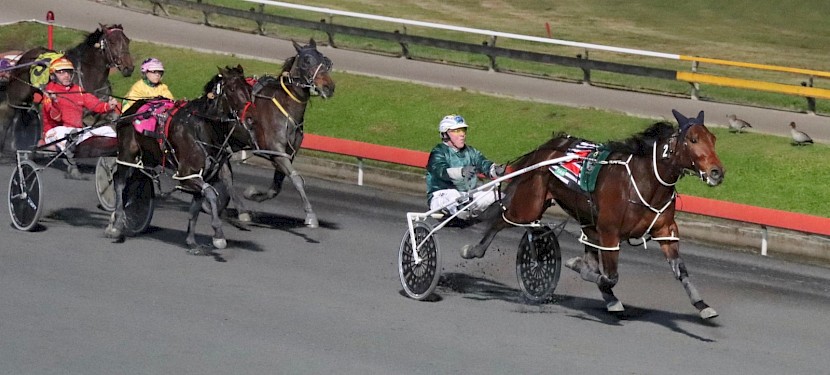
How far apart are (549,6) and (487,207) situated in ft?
100

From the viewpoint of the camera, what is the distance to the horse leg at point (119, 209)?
1453 cm

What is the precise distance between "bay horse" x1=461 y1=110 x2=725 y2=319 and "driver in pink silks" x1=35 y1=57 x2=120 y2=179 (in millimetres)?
5675

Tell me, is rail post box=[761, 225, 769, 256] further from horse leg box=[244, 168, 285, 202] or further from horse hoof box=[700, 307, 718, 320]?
horse leg box=[244, 168, 285, 202]

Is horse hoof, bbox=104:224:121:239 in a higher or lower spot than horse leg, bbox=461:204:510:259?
lower

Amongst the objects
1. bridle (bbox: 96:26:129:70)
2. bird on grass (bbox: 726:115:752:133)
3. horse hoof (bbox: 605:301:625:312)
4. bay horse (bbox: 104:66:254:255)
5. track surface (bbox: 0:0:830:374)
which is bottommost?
track surface (bbox: 0:0:830:374)

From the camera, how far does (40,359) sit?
9.77 metres

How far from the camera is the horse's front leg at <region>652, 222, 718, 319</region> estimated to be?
11.0 m

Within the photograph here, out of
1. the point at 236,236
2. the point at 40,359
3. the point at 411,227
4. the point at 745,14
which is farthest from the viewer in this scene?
the point at 745,14

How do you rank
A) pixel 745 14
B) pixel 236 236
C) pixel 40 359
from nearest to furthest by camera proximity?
pixel 40 359 → pixel 236 236 → pixel 745 14

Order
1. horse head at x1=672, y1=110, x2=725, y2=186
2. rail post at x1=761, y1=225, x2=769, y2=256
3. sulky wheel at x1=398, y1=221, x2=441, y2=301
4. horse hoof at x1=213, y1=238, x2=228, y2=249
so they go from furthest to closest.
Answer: rail post at x1=761, y1=225, x2=769, y2=256 → horse hoof at x1=213, y1=238, x2=228, y2=249 → sulky wheel at x1=398, y1=221, x2=441, y2=301 → horse head at x1=672, y1=110, x2=725, y2=186

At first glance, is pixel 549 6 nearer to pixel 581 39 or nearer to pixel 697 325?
pixel 581 39

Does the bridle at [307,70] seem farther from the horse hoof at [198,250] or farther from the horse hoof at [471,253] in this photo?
the horse hoof at [471,253]

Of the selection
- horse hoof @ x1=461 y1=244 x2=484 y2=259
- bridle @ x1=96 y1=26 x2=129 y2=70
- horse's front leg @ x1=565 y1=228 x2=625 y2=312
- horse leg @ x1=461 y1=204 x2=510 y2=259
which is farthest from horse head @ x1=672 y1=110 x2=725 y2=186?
bridle @ x1=96 y1=26 x2=129 y2=70

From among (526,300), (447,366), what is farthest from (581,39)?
(447,366)
